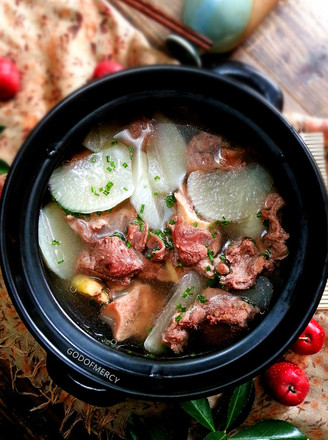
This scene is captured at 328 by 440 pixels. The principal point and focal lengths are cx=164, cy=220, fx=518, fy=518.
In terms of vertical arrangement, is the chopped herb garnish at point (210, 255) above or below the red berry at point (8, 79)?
above

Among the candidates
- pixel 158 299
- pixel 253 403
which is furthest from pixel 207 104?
pixel 253 403

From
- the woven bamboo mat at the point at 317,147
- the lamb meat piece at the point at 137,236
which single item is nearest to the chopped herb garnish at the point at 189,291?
the lamb meat piece at the point at 137,236

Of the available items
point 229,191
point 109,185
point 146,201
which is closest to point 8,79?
point 109,185

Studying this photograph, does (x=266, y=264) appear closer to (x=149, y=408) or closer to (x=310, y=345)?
(x=310, y=345)

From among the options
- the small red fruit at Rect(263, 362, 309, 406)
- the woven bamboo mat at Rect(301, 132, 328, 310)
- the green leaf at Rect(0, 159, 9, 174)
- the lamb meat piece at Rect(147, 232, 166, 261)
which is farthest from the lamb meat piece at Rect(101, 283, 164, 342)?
the woven bamboo mat at Rect(301, 132, 328, 310)

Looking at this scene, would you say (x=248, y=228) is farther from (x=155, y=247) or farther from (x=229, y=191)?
(x=155, y=247)

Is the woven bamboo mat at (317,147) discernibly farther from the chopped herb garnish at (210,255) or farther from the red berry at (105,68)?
the red berry at (105,68)

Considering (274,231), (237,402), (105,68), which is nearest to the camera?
(274,231)
